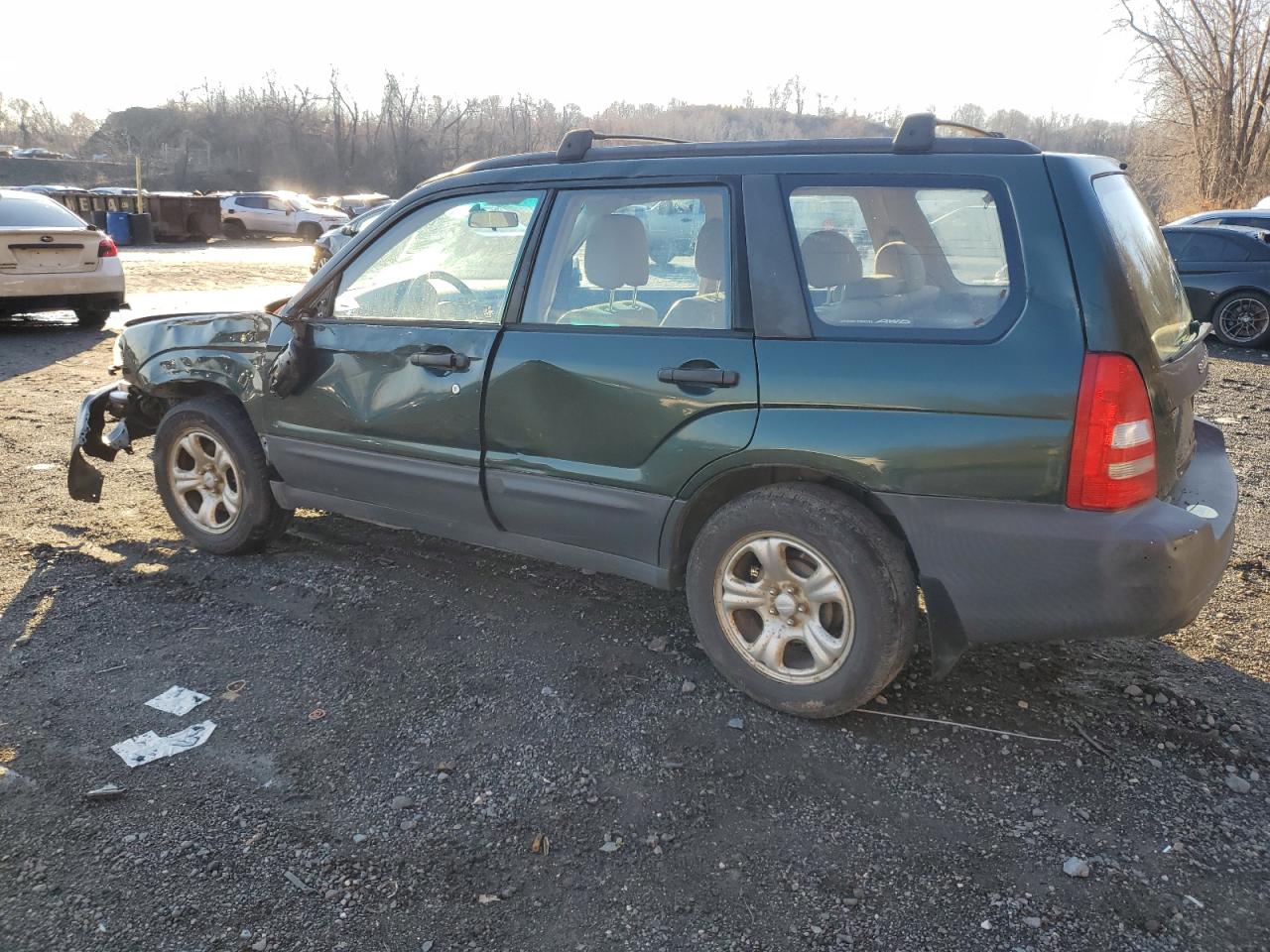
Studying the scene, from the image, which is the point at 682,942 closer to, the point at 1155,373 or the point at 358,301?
the point at 1155,373

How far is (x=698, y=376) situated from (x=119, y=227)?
93.1ft

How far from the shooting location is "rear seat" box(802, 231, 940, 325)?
301cm

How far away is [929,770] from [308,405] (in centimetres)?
286

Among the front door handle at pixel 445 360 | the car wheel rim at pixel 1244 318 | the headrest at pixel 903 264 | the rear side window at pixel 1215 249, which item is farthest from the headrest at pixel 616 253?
the rear side window at pixel 1215 249

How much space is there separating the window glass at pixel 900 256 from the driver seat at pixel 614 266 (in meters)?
0.61

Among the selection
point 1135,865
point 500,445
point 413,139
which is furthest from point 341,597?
point 413,139

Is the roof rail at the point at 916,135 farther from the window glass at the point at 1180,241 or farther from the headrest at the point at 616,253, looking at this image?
the window glass at the point at 1180,241

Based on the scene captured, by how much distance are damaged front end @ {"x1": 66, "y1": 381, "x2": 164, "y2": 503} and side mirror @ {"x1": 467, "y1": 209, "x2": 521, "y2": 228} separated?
230 cm

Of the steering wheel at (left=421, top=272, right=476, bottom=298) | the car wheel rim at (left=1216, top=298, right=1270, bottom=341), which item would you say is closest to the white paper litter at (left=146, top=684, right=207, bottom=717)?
the steering wheel at (left=421, top=272, right=476, bottom=298)

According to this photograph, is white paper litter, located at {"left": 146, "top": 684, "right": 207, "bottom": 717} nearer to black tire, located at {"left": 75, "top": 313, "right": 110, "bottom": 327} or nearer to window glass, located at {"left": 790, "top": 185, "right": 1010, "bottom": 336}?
window glass, located at {"left": 790, "top": 185, "right": 1010, "bottom": 336}

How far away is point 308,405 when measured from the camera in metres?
4.20

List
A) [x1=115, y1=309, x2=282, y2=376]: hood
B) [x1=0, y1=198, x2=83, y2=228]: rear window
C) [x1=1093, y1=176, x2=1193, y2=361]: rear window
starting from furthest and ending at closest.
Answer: [x1=0, y1=198, x2=83, y2=228]: rear window < [x1=115, y1=309, x2=282, y2=376]: hood < [x1=1093, y1=176, x2=1193, y2=361]: rear window

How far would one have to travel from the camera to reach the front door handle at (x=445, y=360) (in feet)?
12.1

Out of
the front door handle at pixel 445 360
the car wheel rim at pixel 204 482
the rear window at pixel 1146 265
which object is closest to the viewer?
the rear window at pixel 1146 265
